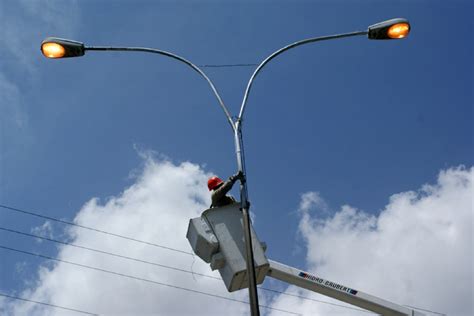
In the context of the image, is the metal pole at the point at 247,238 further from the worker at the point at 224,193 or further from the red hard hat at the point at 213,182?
the red hard hat at the point at 213,182

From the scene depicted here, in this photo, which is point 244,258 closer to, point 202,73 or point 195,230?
point 195,230

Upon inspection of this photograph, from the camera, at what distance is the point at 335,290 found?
15.0 m

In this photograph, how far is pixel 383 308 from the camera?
51.5 ft

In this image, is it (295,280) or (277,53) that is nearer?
(277,53)

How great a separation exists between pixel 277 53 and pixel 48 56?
342 centimetres

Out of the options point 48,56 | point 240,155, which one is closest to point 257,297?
point 240,155

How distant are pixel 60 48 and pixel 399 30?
4.90 m

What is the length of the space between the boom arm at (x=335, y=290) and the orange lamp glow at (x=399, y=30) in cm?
817

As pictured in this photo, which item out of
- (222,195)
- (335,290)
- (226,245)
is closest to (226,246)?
(226,245)

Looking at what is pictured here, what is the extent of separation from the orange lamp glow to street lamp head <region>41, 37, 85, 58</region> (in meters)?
4.54

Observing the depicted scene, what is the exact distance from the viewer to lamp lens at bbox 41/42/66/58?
23.6ft

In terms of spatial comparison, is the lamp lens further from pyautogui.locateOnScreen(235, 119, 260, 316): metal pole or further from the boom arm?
the boom arm

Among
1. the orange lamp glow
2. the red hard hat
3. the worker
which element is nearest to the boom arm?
the red hard hat

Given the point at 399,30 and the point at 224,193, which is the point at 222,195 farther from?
the point at 399,30
